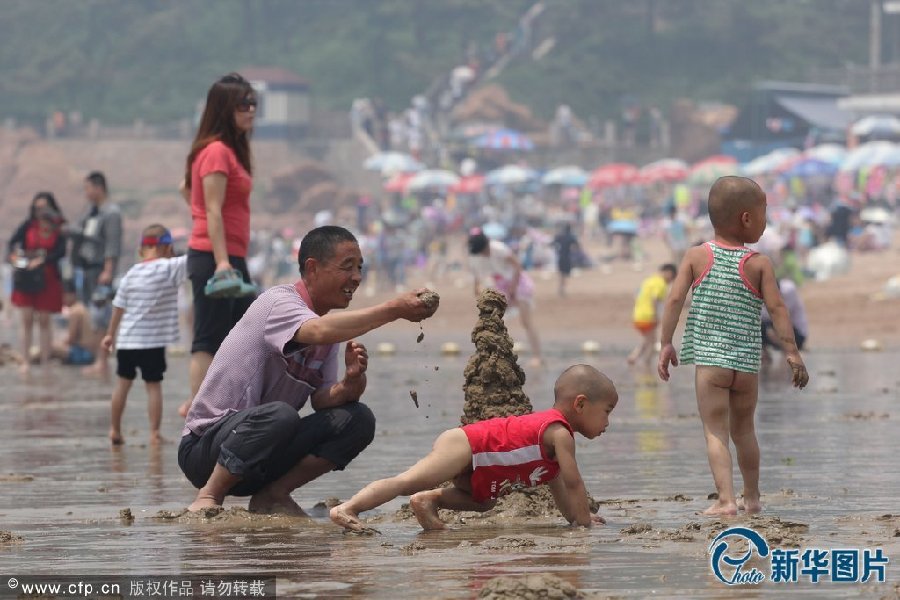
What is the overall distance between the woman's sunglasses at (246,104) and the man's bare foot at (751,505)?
11.1 feet

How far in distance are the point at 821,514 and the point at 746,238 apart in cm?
122

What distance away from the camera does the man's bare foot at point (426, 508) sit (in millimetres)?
6566

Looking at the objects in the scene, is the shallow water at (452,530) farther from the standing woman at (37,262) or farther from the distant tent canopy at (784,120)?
the distant tent canopy at (784,120)

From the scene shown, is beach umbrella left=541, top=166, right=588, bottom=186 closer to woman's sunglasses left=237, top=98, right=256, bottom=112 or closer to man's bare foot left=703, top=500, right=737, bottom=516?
woman's sunglasses left=237, top=98, right=256, bottom=112

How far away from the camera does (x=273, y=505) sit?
7.12 m

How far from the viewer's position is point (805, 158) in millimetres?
53000

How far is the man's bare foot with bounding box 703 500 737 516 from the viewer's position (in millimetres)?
6859

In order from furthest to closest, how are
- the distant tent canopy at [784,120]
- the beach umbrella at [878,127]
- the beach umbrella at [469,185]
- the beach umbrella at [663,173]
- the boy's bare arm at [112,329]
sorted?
the distant tent canopy at [784,120], the beach umbrella at [878,127], the beach umbrella at [469,185], the beach umbrella at [663,173], the boy's bare arm at [112,329]

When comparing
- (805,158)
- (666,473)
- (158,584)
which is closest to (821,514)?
(666,473)

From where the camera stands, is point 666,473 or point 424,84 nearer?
point 666,473

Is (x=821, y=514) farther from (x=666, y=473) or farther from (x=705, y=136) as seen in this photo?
(x=705, y=136)

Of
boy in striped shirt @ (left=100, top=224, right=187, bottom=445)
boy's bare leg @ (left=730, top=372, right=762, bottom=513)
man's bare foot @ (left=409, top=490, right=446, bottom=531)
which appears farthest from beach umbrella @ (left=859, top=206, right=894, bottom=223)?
man's bare foot @ (left=409, top=490, right=446, bottom=531)

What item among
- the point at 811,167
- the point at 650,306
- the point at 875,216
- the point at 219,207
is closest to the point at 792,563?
the point at 219,207

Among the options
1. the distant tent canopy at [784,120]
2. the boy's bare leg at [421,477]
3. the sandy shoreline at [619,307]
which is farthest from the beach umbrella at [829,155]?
the boy's bare leg at [421,477]
